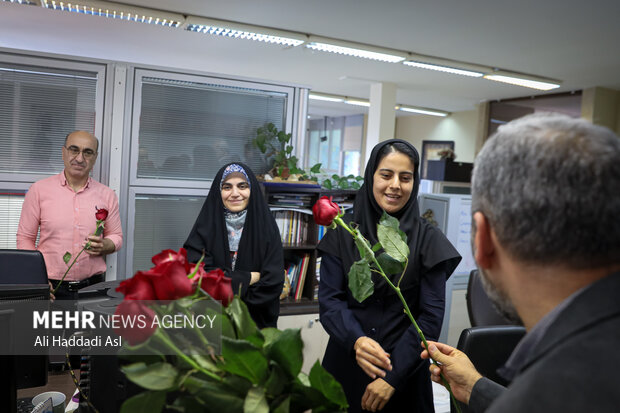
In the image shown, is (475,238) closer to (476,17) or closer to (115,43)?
(476,17)

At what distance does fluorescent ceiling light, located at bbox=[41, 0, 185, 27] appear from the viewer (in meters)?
4.64

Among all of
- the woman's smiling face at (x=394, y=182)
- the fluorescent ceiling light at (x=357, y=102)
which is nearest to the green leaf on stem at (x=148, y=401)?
the woman's smiling face at (x=394, y=182)

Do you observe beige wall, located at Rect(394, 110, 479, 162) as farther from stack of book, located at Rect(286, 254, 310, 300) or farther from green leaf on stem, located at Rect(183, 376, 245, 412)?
green leaf on stem, located at Rect(183, 376, 245, 412)

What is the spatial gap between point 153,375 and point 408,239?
3.88 ft

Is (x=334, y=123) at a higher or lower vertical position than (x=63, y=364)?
higher

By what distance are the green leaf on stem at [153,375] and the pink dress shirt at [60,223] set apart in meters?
2.63

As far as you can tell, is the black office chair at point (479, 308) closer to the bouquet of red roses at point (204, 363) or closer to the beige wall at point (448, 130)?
the bouquet of red roses at point (204, 363)

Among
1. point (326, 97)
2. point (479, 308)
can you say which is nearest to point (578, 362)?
point (479, 308)

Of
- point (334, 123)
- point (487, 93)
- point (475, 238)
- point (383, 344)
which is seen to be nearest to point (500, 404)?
point (475, 238)

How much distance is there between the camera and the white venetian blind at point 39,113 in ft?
10.1

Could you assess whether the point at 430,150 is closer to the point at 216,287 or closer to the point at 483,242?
the point at 483,242

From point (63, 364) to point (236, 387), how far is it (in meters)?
1.44

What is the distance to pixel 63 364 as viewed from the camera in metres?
1.69

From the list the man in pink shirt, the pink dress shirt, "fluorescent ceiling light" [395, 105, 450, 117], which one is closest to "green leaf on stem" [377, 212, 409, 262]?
the man in pink shirt
